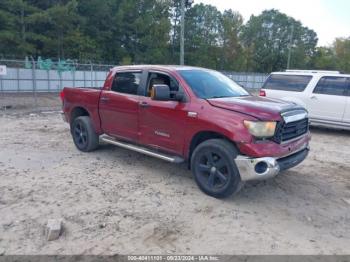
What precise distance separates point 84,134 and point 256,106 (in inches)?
149

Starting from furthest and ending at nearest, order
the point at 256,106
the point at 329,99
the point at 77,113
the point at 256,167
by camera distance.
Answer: the point at 329,99 → the point at 77,113 → the point at 256,106 → the point at 256,167

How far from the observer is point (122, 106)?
6008 millimetres

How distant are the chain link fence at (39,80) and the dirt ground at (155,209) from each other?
368 inches

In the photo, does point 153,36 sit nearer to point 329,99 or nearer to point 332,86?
point 332,86

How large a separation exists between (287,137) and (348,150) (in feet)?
13.9

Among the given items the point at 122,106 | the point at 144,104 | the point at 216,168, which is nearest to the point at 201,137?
the point at 216,168

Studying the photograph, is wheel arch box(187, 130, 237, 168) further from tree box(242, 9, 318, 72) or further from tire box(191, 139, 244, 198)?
tree box(242, 9, 318, 72)

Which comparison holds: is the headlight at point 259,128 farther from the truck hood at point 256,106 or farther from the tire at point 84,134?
the tire at point 84,134

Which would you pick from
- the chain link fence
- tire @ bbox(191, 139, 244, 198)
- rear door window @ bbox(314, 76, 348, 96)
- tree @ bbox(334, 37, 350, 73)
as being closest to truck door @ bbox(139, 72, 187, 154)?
tire @ bbox(191, 139, 244, 198)

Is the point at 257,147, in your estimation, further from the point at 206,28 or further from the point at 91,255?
the point at 206,28

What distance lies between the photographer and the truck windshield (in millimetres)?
5254

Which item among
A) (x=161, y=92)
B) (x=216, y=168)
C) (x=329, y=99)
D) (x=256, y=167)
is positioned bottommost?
(x=216, y=168)

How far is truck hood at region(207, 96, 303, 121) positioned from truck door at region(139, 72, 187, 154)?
0.56 metres

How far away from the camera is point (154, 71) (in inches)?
225
